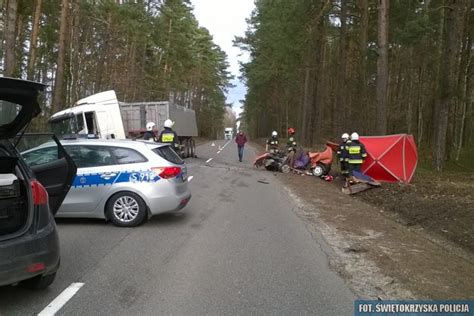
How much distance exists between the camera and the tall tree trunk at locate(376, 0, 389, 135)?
19.1 meters

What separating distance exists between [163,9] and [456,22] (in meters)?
27.7

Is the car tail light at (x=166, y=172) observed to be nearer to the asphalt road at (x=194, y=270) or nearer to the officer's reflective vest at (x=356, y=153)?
the asphalt road at (x=194, y=270)

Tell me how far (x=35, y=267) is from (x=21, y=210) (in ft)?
2.00

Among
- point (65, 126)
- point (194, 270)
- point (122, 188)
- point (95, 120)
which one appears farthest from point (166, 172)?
point (65, 126)

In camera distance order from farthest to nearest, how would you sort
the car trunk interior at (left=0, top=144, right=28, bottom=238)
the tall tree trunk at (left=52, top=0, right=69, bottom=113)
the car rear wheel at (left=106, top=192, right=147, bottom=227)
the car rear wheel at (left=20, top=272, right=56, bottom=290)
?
1. the tall tree trunk at (left=52, top=0, right=69, bottom=113)
2. the car rear wheel at (left=106, top=192, right=147, bottom=227)
3. the car rear wheel at (left=20, top=272, right=56, bottom=290)
4. the car trunk interior at (left=0, top=144, right=28, bottom=238)

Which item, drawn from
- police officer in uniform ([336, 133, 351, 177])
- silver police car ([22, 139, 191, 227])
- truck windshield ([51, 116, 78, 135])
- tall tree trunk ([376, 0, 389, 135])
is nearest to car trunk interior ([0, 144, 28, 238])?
silver police car ([22, 139, 191, 227])

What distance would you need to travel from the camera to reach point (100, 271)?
6.21 meters

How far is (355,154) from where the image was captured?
16156 millimetres

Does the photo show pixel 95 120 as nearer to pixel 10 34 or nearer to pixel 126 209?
pixel 10 34

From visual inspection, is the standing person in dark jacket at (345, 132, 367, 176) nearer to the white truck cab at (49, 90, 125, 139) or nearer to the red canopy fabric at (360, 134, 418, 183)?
the red canopy fabric at (360, 134, 418, 183)

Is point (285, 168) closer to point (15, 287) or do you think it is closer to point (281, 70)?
point (15, 287)

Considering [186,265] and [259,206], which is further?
[259,206]

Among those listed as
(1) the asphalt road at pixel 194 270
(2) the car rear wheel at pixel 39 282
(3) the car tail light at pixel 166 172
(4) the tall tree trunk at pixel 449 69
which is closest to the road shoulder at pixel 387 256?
(1) the asphalt road at pixel 194 270

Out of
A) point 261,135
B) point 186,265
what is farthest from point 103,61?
point 261,135
